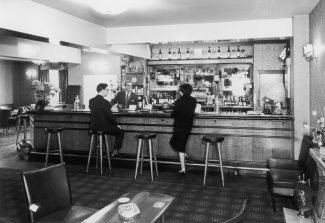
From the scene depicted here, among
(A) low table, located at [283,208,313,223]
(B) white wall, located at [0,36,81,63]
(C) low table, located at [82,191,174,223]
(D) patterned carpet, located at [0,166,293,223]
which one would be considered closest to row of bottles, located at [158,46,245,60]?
(B) white wall, located at [0,36,81,63]

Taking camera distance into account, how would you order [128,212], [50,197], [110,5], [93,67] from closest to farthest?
[128,212]
[50,197]
[110,5]
[93,67]

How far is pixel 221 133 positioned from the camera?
606 cm

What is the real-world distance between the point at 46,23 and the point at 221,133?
149 inches

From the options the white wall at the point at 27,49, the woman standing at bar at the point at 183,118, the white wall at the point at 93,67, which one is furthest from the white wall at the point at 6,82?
the woman standing at bar at the point at 183,118

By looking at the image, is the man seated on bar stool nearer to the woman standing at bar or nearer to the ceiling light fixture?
the woman standing at bar

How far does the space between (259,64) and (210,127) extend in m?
3.91

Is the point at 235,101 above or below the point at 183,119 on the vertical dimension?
above

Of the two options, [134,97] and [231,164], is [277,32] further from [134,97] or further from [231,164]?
[134,97]

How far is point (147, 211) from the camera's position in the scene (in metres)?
2.57

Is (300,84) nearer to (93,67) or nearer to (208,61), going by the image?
(208,61)

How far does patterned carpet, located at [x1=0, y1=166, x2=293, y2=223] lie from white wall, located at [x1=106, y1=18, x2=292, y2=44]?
306cm

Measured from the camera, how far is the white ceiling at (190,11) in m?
5.30

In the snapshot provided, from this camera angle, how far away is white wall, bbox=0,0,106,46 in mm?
4939

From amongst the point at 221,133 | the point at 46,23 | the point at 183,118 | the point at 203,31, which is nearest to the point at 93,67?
the point at 203,31
